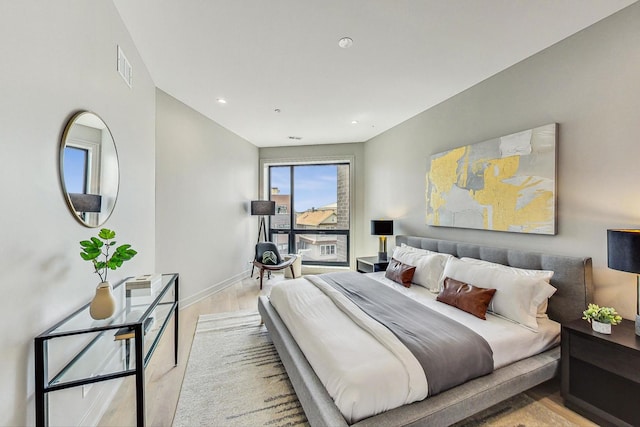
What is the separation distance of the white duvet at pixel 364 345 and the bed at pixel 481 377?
0.05 m

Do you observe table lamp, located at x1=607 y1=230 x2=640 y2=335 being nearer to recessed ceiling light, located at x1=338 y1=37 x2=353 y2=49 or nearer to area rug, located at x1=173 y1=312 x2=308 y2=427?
area rug, located at x1=173 y1=312 x2=308 y2=427

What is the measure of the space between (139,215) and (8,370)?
1707 mm

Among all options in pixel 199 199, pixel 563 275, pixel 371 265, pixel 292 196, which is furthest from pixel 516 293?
pixel 292 196

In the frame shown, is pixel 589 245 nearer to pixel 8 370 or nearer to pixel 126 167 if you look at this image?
pixel 8 370

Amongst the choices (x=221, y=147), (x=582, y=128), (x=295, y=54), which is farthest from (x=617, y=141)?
(x=221, y=147)

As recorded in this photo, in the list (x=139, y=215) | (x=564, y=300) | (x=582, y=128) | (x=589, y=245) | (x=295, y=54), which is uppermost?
(x=295, y=54)

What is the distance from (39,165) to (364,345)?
6.60 ft

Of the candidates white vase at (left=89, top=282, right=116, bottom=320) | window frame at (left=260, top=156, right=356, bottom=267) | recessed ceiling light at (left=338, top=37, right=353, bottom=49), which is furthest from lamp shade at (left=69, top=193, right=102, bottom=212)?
window frame at (left=260, top=156, right=356, bottom=267)

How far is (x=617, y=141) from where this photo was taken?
6.36 ft

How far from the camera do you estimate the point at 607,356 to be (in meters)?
1.65

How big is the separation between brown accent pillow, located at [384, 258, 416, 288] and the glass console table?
2446 millimetres

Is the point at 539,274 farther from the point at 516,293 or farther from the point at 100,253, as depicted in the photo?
the point at 100,253

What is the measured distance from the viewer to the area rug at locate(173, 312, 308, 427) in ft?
5.87

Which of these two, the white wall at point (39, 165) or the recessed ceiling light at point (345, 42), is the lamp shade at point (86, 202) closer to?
the white wall at point (39, 165)
